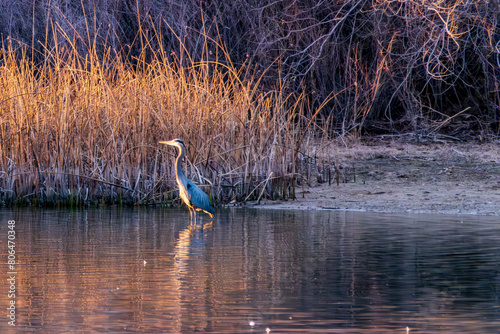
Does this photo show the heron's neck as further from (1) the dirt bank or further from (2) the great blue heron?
(1) the dirt bank

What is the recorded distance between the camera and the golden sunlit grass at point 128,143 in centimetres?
975

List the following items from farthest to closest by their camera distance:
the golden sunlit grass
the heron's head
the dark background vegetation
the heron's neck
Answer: the dark background vegetation, the golden sunlit grass, the heron's head, the heron's neck

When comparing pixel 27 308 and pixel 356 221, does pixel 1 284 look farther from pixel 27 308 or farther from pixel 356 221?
pixel 356 221

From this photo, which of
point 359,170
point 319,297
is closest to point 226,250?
point 319,297

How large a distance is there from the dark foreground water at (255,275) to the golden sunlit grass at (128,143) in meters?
1.50

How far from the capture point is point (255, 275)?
5.24 metres

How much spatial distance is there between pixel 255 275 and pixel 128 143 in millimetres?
5017

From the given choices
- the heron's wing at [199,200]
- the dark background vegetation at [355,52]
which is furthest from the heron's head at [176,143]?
the dark background vegetation at [355,52]

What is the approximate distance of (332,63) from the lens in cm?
1388

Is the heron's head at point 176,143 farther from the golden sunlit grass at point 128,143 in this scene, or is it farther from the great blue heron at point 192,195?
the golden sunlit grass at point 128,143

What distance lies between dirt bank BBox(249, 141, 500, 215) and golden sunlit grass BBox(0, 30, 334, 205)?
545 mm

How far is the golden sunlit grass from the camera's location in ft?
32.0

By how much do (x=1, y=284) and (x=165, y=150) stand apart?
5207 millimetres

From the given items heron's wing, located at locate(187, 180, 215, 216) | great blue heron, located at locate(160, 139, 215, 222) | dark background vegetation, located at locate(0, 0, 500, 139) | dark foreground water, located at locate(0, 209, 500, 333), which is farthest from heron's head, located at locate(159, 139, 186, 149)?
dark background vegetation, located at locate(0, 0, 500, 139)
